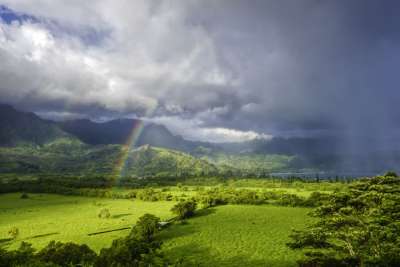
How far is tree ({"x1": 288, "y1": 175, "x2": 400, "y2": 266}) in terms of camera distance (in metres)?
24.6

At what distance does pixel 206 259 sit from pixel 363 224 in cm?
3297

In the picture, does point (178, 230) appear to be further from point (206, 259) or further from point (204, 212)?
point (204, 212)

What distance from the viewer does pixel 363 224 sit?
25172 millimetres

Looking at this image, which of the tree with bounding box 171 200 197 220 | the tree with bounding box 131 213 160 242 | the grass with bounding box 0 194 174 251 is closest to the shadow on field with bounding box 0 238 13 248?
the grass with bounding box 0 194 174 251

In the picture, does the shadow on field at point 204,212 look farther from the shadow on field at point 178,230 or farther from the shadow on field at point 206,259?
the shadow on field at point 206,259

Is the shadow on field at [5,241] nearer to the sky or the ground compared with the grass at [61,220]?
nearer to the ground

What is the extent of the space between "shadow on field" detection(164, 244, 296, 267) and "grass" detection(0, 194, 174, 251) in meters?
17.0

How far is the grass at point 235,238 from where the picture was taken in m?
51.4

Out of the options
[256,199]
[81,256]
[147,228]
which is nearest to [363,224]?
[81,256]

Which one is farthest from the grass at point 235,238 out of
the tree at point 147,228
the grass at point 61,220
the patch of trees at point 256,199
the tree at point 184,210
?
the grass at point 61,220

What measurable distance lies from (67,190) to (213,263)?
143078 millimetres

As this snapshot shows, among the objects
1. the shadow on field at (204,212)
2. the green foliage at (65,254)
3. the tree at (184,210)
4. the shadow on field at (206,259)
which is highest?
the green foliage at (65,254)

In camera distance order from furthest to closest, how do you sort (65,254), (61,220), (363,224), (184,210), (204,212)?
(204,212) → (61,220) → (184,210) → (65,254) → (363,224)

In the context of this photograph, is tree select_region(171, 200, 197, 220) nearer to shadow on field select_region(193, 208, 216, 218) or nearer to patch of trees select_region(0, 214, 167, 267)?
shadow on field select_region(193, 208, 216, 218)
